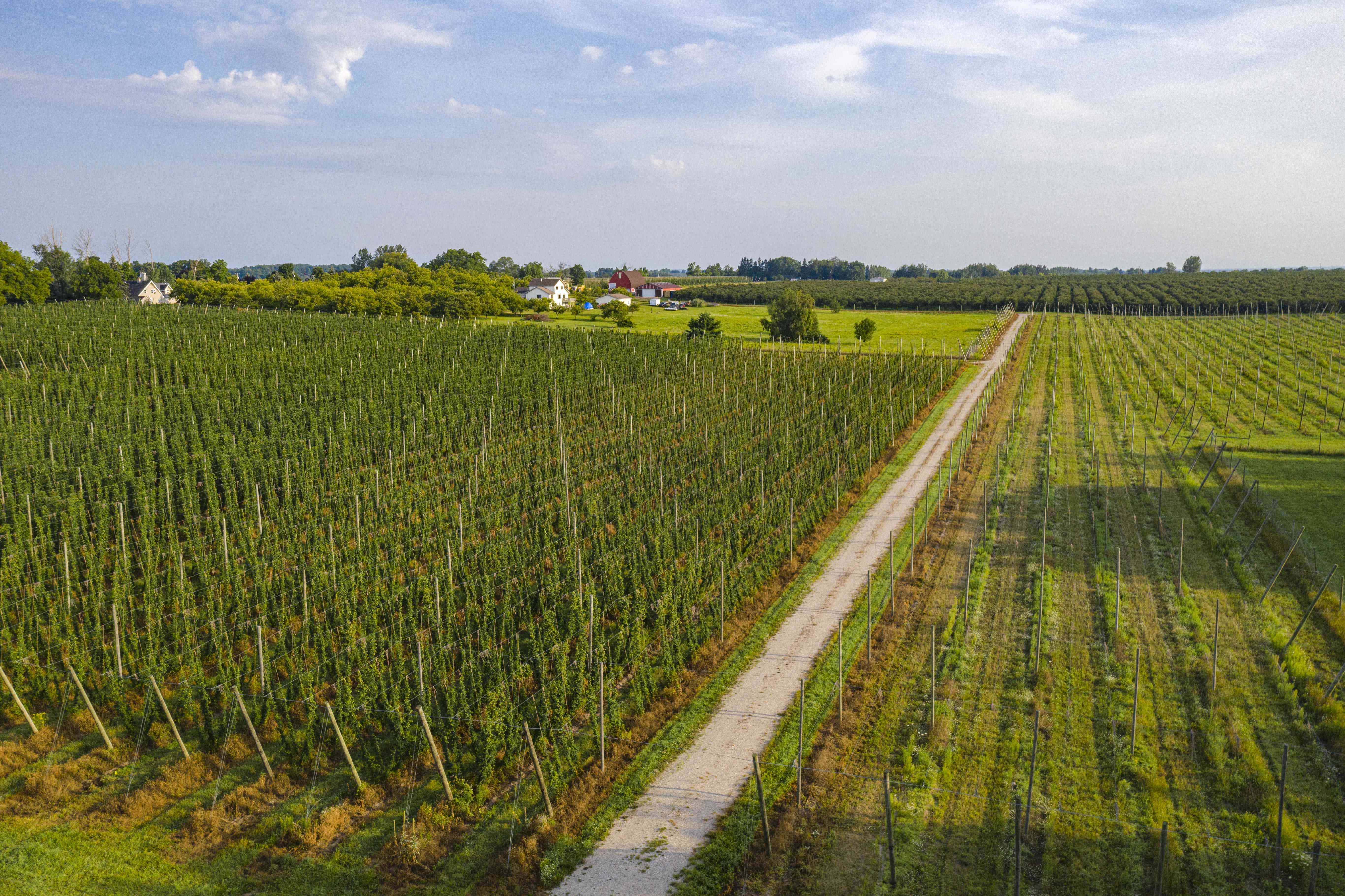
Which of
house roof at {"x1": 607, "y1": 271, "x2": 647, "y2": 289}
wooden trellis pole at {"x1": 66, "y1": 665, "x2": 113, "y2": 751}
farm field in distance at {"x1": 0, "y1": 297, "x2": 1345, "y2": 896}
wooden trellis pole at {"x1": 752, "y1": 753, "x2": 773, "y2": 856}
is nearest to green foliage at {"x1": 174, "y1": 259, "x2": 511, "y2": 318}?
farm field in distance at {"x1": 0, "y1": 297, "x2": 1345, "y2": 896}

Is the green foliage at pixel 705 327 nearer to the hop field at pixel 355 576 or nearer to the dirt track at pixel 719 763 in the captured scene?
the hop field at pixel 355 576

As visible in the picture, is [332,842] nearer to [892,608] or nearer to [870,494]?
[892,608]

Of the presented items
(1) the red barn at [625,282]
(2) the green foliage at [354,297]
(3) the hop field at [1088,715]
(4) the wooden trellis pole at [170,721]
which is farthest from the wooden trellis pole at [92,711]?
(1) the red barn at [625,282]

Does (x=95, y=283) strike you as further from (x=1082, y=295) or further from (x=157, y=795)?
(x=1082, y=295)

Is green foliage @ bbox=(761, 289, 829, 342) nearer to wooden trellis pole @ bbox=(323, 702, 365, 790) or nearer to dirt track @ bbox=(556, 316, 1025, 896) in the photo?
dirt track @ bbox=(556, 316, 1025, 896)

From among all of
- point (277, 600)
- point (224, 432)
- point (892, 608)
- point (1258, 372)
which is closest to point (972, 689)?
point (892, 608)

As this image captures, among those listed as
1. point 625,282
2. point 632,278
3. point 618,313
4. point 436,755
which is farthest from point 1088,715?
point 632,278

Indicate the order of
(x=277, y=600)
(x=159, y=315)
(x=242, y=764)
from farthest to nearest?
(x=159, y=315) → (x=277, y=600) → (x=242, y=764)
